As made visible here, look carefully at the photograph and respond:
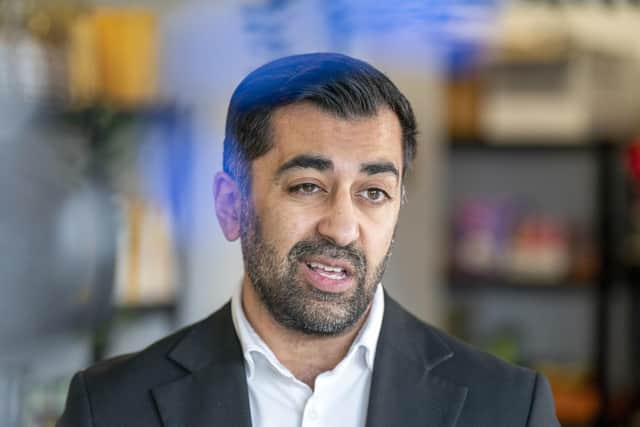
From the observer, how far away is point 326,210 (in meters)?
0.65

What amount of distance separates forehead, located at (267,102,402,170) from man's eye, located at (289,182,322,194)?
20mm

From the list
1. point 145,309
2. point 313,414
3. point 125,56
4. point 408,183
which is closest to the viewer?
point 313,414

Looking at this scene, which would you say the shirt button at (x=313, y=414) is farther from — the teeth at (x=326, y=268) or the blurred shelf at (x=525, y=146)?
the blurred shelf at (x=525, y=146)

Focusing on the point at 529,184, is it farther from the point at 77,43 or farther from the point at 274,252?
the point at 274,252

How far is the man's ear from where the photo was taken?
2.32 ft

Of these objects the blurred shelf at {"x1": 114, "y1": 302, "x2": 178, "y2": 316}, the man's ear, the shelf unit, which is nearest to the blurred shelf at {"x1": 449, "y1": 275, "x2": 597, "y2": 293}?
the shelf unit

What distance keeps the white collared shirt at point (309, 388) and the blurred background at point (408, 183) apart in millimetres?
149

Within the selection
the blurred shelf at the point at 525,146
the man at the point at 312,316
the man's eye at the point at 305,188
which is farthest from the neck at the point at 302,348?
the blurred shelf at the point at 525,146

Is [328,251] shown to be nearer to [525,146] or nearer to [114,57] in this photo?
[114,57]

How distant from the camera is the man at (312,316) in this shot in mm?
654

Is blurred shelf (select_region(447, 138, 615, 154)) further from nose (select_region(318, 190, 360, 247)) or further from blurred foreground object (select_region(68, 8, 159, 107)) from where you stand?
nose (select_region(318, 190, 360, 247))

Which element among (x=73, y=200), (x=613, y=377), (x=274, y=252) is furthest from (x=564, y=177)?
(x=274, y=252)

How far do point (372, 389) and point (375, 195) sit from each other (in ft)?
0.54

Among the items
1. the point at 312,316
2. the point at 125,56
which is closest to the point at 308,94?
the point at 312,316
